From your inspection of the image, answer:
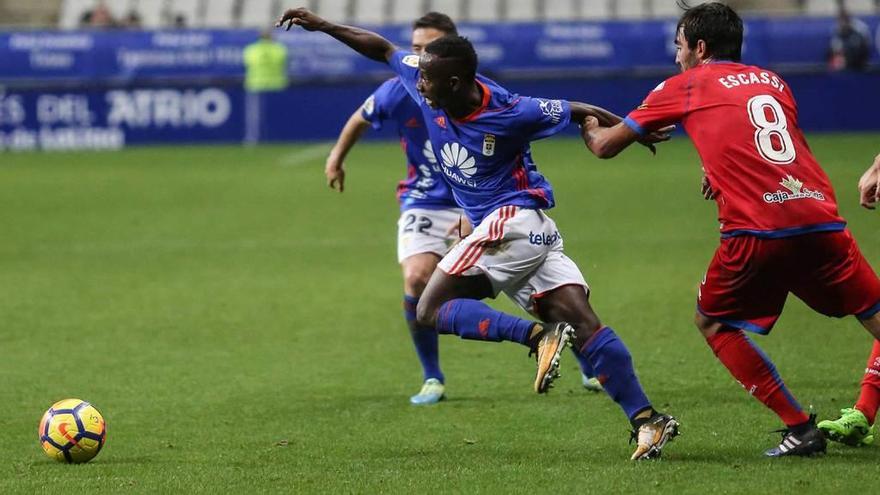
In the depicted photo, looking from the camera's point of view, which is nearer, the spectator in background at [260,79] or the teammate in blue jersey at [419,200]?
the teammate in blue jersey at [419,200]

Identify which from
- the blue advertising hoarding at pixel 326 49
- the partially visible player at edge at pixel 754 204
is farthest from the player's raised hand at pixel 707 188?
the blue advertising hoarding at pixel 326 49

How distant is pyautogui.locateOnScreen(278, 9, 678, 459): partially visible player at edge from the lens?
618cm

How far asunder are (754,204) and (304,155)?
19250 millimetres

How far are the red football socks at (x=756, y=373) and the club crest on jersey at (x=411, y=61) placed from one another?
211cm

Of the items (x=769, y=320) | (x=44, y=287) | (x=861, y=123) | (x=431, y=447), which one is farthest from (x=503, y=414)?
(x=861, y=123)

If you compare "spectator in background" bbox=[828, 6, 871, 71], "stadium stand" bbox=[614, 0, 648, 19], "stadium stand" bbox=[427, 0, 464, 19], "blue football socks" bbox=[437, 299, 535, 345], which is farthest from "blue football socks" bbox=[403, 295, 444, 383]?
"stadium stand" bbox=[614, 0, 648, 19]

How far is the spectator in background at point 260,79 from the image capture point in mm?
26609

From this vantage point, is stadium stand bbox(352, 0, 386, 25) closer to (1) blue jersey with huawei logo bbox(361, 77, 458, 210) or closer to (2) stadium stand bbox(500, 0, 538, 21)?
(2) stadium stand bbox(500, 0, 538, 21)

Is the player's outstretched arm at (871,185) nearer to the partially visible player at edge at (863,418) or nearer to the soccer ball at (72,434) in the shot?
the partially visible player at edge at (863,418)

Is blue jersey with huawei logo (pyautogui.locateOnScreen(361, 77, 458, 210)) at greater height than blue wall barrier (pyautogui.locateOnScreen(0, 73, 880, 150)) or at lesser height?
greater

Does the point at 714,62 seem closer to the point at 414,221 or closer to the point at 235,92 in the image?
the point at 414,221

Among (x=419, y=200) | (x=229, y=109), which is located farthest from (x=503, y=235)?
(x=229, y=109)

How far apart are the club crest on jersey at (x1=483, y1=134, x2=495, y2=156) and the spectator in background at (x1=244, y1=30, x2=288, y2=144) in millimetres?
20534

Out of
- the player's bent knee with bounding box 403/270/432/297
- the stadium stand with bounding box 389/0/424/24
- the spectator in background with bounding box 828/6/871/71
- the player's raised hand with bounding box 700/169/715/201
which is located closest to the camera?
the player's raised hand with bounding box 700/169/715/201
